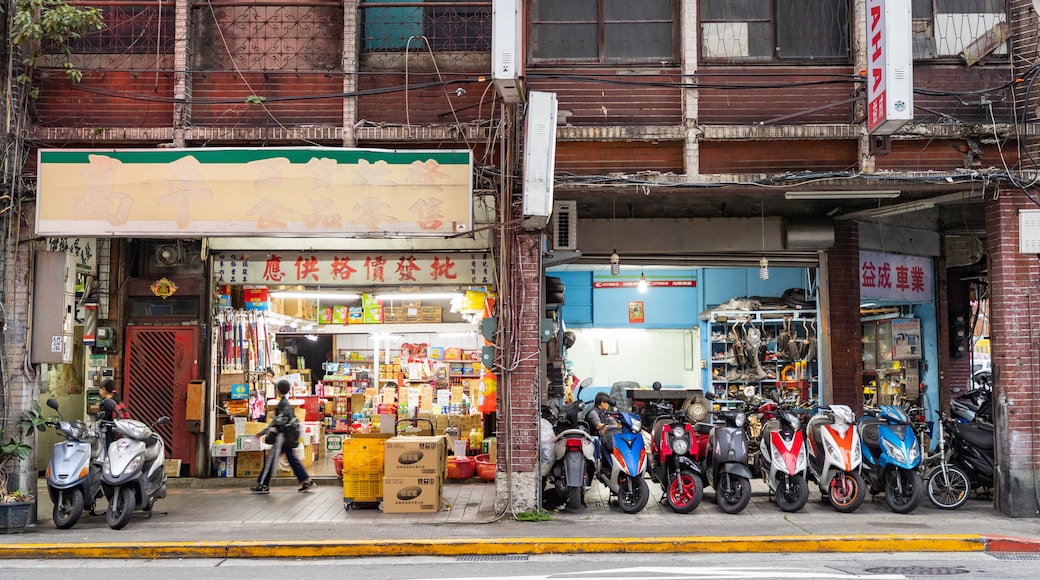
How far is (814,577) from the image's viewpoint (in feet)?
27.4

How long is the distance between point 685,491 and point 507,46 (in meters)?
5.96

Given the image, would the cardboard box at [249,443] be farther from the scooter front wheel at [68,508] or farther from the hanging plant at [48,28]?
the hanging plant at [48,28]

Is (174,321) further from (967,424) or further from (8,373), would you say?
(967,424)

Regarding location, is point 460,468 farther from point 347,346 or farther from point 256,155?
point 256,155

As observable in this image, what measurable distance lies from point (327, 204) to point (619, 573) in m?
5.80

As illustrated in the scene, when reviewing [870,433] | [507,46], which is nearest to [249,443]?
[507,46]

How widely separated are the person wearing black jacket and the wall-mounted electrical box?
2.96 m

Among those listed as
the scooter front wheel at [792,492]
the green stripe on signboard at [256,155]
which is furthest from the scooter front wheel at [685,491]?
the green stripe on signboard at [256,155]

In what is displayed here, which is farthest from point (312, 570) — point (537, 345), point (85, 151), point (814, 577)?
point (85, 151)

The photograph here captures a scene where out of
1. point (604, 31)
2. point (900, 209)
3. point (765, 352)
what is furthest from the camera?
point (765, 352)

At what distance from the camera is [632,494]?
11.6 m

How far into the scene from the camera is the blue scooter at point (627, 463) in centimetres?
1150

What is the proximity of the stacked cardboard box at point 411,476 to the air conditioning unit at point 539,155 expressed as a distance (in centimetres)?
348

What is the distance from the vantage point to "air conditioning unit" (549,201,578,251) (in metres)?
12.5
